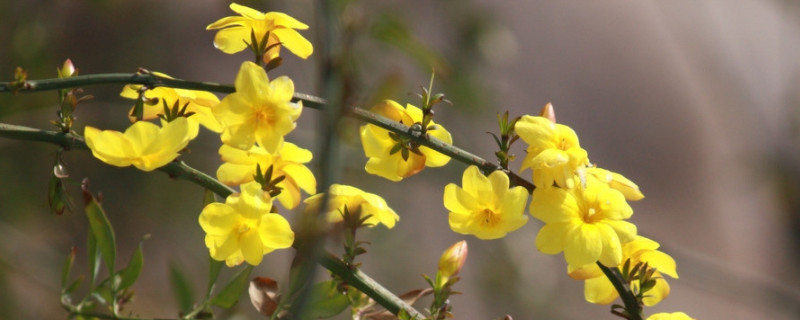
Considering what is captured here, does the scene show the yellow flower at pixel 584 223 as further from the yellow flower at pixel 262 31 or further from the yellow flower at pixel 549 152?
the yellow flower at pixel 262 31

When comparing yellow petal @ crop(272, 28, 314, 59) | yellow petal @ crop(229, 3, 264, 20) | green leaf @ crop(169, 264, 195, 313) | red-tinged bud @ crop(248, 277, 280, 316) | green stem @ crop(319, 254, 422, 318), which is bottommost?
green leaf @ crop(169, 264, 195, 313)

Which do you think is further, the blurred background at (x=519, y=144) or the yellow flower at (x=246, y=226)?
the blurred background at (x=519, y=144)

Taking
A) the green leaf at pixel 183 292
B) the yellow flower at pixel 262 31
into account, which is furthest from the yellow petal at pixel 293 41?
the green leaf at pixel 183 292

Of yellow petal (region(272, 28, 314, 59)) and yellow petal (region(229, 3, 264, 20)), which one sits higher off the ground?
yellow petal (region(229, 3, 264, 20))

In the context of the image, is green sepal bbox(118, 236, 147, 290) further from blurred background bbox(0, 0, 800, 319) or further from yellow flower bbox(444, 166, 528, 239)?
blurred background bbox(0, 0, 800, 319)

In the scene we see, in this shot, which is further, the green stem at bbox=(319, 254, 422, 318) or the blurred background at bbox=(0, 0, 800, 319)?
the blurred background at bbox=(0, 0, 800, 319)

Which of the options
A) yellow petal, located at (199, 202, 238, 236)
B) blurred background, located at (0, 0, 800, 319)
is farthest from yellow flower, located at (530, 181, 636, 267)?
blurred background, located at (0, 0, 800, 319)

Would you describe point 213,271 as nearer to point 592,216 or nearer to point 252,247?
point 252,247

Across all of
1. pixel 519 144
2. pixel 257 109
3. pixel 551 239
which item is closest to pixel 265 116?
pixel 257 109
